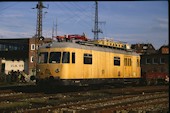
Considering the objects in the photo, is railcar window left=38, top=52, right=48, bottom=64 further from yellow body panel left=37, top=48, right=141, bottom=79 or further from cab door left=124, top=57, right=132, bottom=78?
cab door left=124, top=57, right=132, bottom=78

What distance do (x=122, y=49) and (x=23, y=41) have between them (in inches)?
1874

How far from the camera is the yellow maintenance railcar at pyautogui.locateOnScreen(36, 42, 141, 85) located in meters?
18.0

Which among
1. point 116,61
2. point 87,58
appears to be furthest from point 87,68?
point 116,61

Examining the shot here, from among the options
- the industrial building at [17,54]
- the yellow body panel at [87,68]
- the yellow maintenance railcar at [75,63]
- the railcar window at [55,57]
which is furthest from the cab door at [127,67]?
the industrial building at [17,54]

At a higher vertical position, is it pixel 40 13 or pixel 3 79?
pixel 40 13

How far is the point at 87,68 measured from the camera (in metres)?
19.4

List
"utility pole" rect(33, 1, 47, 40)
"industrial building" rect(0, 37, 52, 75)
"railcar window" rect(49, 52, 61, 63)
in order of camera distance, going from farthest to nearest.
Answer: "industrial building" rect(0, 37, 52, 75)
"utility pole" rect(33, 1, 47, 40)
"railcar window" rect(49, 52, 61, 63)

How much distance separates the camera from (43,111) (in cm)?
1073

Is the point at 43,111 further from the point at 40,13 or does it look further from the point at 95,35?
the point at 95,35

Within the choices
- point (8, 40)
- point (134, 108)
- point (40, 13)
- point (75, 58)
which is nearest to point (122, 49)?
point (75, 58)

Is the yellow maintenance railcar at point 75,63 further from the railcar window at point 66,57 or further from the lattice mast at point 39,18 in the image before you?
the lattice mast at point 39,18

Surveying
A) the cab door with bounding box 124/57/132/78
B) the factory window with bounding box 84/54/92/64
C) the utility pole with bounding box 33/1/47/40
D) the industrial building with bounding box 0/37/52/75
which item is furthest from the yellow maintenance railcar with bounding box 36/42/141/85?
the industrial building with bounding box 0/37/52/75

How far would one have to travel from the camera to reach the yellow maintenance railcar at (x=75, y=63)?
711 inches

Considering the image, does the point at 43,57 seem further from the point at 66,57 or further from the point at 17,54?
the point at 17,54
